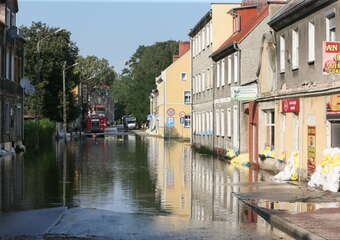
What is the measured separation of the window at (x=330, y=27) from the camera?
18636mm

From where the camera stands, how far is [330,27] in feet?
61.9

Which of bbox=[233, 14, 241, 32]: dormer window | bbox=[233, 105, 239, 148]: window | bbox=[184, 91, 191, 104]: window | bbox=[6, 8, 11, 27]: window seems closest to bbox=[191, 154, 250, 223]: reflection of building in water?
bbox=[233, 105, 239, 148]: window

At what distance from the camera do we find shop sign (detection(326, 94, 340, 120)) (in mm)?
17759

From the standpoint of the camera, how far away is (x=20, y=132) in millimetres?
43000

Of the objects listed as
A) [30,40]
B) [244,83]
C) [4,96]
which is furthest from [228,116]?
[30,40]

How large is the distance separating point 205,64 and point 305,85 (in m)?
26.5

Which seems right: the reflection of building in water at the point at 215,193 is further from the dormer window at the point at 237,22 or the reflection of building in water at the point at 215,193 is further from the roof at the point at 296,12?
the dormer window at the point at 237,22

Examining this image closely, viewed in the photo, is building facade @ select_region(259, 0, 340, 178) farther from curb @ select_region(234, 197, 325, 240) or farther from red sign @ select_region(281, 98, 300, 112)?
curb @ select_region(234, 197, 325, 240)

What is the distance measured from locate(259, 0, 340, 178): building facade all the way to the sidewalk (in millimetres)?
1974

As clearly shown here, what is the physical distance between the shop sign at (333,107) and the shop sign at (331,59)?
2.35 m

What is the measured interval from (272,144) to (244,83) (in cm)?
609

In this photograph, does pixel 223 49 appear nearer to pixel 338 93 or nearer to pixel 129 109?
pixel 338 93

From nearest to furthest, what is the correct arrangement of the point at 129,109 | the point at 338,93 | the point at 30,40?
the point at 338,93, the point at 30,40, the point at 129,109

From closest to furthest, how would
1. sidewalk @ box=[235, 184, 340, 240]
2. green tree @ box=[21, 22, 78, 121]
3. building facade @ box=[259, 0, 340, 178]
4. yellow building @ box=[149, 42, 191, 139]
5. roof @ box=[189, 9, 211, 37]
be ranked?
sidewalk @ box=[235, 184, 340, 240] → building facade @ box=[259, 0, 340, 178] → roof @ box=[189, 9, 211, 37] → green tree @ box=[21, 22, 78, 121] → yellow building @ box=[149, 42, 191, 139]
